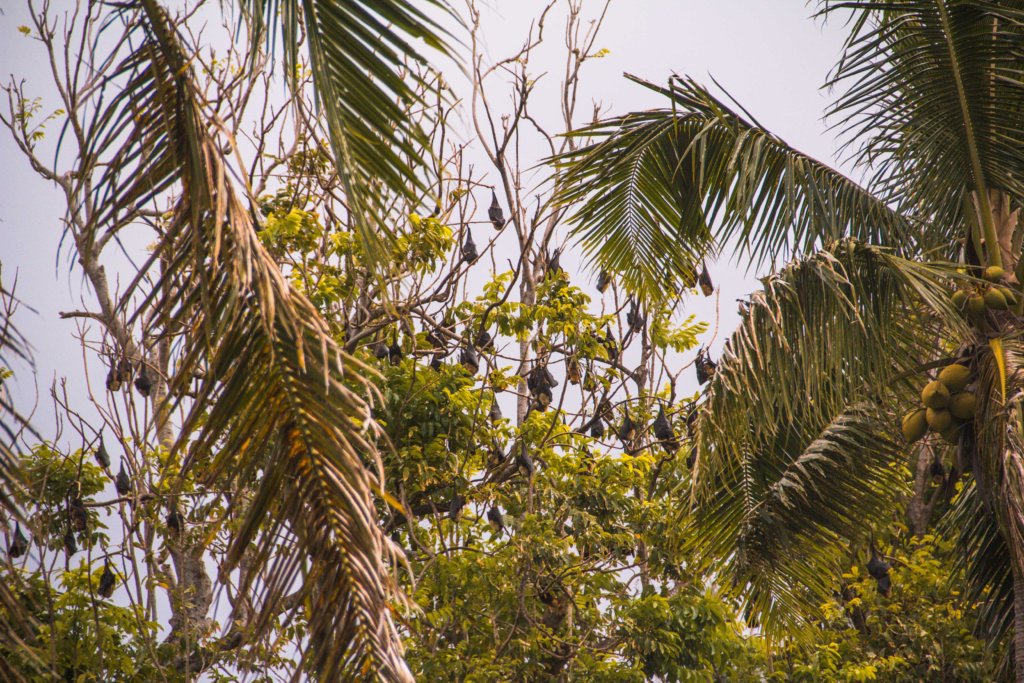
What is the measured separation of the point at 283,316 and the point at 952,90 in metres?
3.22

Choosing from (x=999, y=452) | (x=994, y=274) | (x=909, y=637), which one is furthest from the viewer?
(x=909, y=637)

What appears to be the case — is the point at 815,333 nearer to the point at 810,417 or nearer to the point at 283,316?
the point at 810,417

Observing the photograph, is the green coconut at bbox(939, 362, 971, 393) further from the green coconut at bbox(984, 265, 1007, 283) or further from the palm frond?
the green coconut at bbox(984, 265, 1007, 283)

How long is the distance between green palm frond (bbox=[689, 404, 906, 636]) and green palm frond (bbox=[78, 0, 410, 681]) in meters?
3.10

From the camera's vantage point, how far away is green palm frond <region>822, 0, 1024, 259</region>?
4.25 m

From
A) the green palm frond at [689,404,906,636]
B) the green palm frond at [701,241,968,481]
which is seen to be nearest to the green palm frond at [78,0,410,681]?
the green palm frond at [701,241,968,481]

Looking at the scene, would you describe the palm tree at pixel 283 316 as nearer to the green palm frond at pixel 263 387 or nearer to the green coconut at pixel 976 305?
the green palm frond at pixel 263 387

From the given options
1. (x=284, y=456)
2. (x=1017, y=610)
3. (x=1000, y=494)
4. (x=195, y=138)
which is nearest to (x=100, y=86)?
(x=195, y=138)

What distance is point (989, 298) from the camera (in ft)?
13.4

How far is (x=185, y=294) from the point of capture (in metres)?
2.61

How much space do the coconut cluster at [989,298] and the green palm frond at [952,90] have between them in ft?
1.20

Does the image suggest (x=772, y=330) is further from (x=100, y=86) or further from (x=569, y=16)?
(x=569, y=16)

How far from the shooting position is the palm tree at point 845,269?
4.16 meters

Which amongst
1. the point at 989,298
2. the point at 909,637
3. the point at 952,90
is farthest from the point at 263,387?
the point at 909,637
